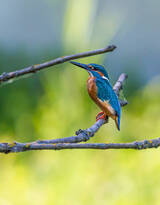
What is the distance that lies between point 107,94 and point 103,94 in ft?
0.06

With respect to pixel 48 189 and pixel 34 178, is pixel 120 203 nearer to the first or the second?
pixel 48 189

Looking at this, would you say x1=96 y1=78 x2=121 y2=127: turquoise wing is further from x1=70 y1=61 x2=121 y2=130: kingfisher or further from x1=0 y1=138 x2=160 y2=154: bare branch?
x1=0 y1=138 x2=160 y2=154: bare branch

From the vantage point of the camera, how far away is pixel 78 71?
2500 mm

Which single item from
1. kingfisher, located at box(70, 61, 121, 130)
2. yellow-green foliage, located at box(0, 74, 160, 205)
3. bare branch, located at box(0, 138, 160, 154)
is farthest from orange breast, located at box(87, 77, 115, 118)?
yellow-green foliage, located at box(0, 74, 160, 205)

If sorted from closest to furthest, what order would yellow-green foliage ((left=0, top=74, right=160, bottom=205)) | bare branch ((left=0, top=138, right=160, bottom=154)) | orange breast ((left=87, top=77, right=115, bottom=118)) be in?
bare branch ((left=0, top=138, right=160, bottom=154)) → orange breast ((left=87, top=77, right=115, bottom=118)) → yellow-green foliage ((left=0, top=74, right=160, bottom=205))

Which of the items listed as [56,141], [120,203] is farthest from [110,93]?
[120,203]

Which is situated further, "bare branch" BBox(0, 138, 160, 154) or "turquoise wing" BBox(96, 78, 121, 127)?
"turquoise wing" BBox(96, 78, 121, 127)

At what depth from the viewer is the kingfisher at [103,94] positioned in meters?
1.26

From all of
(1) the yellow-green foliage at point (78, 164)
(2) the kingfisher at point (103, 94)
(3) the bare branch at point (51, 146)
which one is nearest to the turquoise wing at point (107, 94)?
(2) the kingfisher at point (103, 94)

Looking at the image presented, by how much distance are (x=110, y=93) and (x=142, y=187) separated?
3.03 feet

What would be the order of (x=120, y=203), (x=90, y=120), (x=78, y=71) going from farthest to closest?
(x=78, y=71) → (x=90, y=120) → (x=120, y=203)

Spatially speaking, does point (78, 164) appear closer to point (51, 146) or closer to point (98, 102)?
point (98, 102)

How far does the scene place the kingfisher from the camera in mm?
1265

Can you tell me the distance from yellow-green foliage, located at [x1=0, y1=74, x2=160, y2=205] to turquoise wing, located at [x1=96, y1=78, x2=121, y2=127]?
2.64 feet
